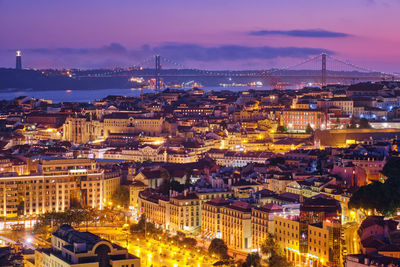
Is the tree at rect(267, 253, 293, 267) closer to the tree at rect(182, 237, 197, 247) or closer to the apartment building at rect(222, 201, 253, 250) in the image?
the apartment building at rect(222, 201, 253, 250)

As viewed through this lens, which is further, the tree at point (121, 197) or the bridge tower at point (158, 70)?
the bridge tower at point (158, 70)

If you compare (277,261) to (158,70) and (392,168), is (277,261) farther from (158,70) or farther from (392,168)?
(158,70)

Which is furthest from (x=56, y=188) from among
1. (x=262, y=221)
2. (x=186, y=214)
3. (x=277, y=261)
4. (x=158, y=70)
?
(x=158, y=70)

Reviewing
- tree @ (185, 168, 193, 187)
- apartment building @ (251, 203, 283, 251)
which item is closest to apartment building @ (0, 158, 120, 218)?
tree @ (185, 168, 193, 187)

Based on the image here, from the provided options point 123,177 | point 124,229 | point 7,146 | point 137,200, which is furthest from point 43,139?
point 124,229

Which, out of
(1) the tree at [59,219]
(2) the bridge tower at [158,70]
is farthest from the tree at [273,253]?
(2) the bridge tower at [158,70]

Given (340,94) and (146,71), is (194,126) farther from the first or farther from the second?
(146,71)

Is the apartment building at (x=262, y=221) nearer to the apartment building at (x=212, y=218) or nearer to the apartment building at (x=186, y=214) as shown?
the apartment building at (x=212, y=218)
